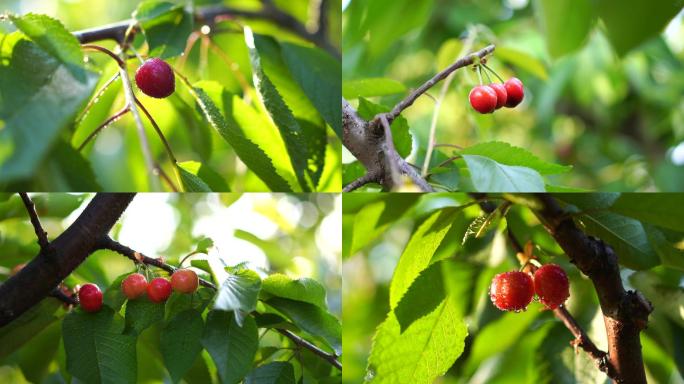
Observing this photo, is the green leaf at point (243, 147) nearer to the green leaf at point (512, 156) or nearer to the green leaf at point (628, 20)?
the green leaf at point (512, 156)

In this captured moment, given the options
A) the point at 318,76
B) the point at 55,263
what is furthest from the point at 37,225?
the point at 318,76

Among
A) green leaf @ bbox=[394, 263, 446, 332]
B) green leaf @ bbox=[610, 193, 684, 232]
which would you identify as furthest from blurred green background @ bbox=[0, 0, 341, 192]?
green leaf @ bbox=[610, 193, 684, 232]

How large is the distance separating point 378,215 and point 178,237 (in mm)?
348

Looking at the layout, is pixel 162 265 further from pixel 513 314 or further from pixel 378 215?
pixel 513 314

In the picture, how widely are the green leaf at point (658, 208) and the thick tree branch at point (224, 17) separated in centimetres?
38

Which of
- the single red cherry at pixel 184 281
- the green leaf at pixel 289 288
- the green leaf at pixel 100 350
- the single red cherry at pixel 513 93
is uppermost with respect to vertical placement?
the single red cherry at pixel 513 93

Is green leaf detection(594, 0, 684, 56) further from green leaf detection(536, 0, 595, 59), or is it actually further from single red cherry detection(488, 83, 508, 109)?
single red cherry detection(488, 83, 508, 109)

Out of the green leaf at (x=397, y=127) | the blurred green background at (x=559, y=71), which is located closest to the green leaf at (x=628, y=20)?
the blurred green background at (x=559, y=71)

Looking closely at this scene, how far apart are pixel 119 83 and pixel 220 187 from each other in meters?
0.13

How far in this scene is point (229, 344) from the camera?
0.47 metres

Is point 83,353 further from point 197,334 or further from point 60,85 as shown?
point 60,85

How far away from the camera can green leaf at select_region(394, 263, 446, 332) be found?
1.68ft

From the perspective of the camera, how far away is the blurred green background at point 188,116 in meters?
0.58

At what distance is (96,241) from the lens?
0.54 metres
